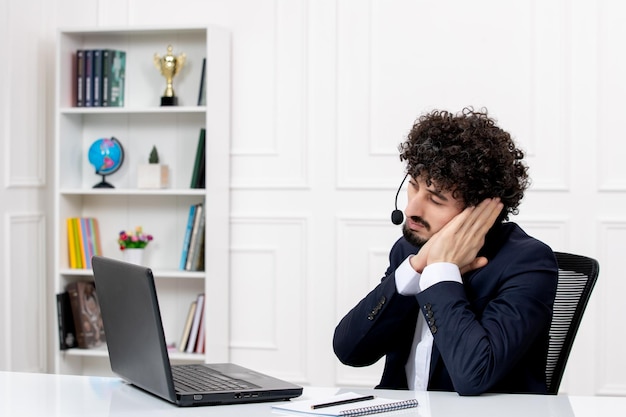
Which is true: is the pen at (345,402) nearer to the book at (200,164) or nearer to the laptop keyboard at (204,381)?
the laptop keyboard at (204,381)

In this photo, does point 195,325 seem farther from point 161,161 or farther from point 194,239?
point 161,161

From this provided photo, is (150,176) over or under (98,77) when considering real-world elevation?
under

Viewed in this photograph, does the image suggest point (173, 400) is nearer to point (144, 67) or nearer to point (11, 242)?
point (11, 242)

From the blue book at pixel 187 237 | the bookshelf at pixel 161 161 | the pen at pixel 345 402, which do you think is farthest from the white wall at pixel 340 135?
the pen at pixel 345 402

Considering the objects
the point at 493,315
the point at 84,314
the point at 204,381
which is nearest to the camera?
the point at 204,381

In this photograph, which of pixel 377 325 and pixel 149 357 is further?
pixel 377 325

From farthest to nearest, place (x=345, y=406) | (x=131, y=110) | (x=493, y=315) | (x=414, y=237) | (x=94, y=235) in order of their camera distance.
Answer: (x=94, y=235)
(x=131, y=110)
(x=414, y=237)
(x=493, y=315)
(x=345, y=406)

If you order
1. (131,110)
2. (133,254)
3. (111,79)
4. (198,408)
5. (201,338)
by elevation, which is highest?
(111,79)

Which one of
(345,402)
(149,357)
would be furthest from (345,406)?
(149,357)

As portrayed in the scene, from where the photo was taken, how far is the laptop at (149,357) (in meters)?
1.53

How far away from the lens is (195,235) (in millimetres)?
3924

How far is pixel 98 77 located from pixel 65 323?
3.85ft

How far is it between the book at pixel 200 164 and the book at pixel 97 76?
20.8 inches

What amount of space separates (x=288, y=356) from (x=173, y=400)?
8.21ft
